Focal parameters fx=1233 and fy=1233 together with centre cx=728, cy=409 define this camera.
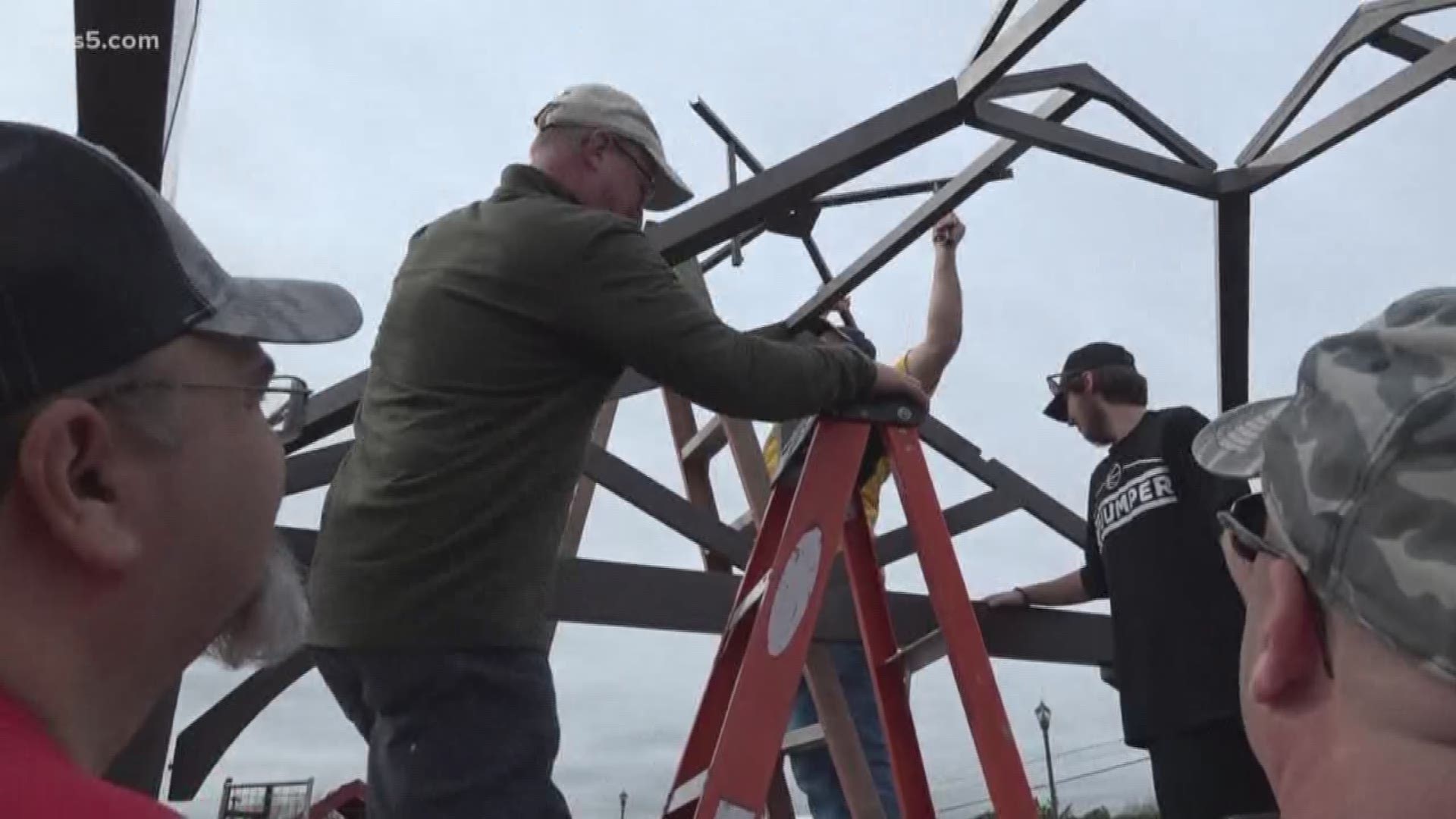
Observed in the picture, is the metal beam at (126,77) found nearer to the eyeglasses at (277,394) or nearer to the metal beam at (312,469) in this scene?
the eyeglasses at (277,394)

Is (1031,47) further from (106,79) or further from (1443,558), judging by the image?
(1443,558)

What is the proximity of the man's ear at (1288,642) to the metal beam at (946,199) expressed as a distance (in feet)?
8.55

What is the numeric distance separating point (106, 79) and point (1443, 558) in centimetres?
164

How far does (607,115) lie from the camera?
2301 mm

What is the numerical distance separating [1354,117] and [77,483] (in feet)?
10.7

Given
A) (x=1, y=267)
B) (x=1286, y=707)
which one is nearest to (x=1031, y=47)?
(x=1286, y=707)

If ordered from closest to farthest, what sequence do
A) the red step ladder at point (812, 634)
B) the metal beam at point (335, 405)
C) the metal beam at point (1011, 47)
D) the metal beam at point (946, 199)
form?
the red step ladder at point (812, 634), the metal beam at point (1011, 47), the metal beam at point (335, 405), the metal beam at point (946, 199)

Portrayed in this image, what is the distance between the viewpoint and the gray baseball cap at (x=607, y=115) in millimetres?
2301

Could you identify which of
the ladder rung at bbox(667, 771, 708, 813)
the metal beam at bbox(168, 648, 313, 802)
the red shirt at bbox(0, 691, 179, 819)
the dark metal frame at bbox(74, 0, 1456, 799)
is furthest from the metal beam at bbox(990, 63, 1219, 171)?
the red shirt at bbox(0, 691, 179, 819)

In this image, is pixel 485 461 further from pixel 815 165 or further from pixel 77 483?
pixel 815 165

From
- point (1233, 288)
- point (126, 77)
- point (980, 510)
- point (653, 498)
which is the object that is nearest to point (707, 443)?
point (653, 498)

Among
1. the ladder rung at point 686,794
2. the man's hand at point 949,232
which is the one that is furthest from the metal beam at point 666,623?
the man's hand at point 949,232

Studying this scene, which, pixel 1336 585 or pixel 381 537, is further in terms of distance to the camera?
pixel 381 537

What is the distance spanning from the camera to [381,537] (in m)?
1.82
